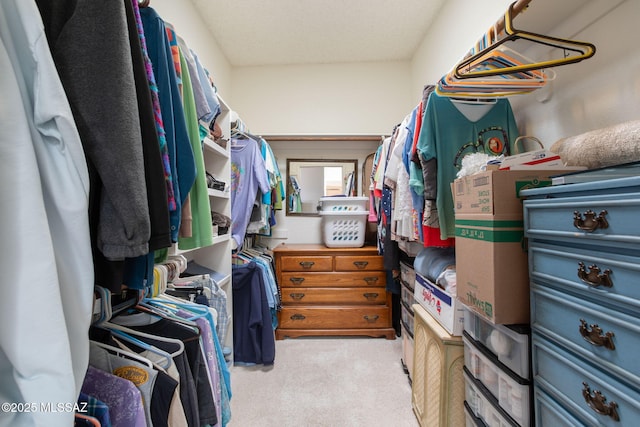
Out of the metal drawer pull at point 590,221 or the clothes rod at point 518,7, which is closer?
the metal drawer pull at point 590,221

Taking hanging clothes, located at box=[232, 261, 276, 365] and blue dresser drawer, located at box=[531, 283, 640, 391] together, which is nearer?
blue dresser drawer, located at box=[531, 283, 640, 391]

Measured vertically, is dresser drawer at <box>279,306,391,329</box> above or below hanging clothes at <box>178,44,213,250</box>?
below

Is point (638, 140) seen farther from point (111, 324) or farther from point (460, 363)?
point (111, 324)

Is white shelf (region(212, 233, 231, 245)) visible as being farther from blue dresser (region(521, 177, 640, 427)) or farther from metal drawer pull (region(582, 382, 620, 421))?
metal drawer pull (region(582, 382, 620, 421))

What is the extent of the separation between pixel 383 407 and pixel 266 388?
2.49 feet

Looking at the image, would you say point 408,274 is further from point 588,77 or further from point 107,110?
point 107,110

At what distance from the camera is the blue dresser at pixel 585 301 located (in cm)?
53

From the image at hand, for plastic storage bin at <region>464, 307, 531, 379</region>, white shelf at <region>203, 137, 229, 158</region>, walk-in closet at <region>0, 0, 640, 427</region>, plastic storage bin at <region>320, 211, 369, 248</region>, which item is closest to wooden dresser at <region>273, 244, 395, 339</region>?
plastic storage bin at <region>320, 211, 369, 248</region>

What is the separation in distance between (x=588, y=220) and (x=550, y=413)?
51cm

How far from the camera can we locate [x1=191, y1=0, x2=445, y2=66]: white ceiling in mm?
2084

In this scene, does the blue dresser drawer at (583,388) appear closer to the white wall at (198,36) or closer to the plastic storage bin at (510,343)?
the plastic storage bin at (510,343)

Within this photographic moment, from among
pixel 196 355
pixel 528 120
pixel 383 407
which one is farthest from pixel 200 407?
pixel 528 120

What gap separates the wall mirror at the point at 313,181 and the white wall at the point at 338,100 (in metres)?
0.36

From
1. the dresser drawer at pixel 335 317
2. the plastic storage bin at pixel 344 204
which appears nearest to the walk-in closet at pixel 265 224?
the dresser drawer at pixel 335 317
